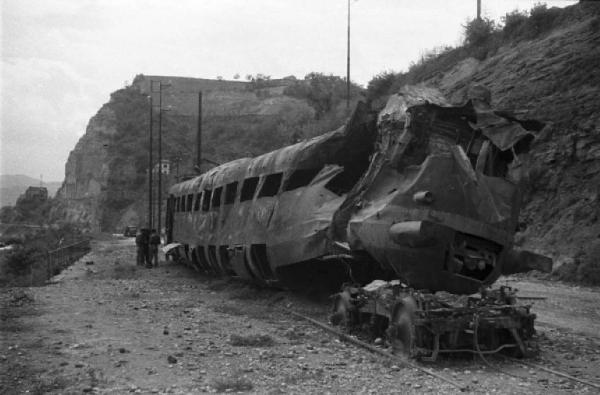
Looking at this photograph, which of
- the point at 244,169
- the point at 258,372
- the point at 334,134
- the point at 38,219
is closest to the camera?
the point at 258,372

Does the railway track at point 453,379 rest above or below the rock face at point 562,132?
below

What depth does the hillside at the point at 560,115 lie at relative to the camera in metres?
21.2

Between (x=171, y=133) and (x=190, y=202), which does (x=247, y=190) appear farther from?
(x=171, y=133)

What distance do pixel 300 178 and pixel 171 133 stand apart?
85.0 m

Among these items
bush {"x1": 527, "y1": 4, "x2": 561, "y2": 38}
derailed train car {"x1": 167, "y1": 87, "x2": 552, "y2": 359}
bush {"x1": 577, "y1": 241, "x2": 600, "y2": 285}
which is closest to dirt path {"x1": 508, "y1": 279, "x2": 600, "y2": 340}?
bush {"x1": 577, "y1": 241, "x2": 600, "y2": 285}

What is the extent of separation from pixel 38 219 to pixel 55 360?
88140mm

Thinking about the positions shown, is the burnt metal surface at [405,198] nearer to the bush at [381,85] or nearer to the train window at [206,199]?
the train window at [206,199]

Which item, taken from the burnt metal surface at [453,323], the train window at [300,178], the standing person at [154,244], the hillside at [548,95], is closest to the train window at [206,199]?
the hillside at [548,95]

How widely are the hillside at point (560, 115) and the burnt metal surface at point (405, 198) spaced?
7136 millimetres

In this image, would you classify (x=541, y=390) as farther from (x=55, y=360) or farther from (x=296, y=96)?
→ (x=296, y=96)

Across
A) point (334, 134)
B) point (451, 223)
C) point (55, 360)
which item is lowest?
point (55, 360)

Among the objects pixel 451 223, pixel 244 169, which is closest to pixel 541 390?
pixel 451 223

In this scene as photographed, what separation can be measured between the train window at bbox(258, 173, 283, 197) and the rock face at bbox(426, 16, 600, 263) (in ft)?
34.6

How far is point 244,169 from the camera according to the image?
1658cm
